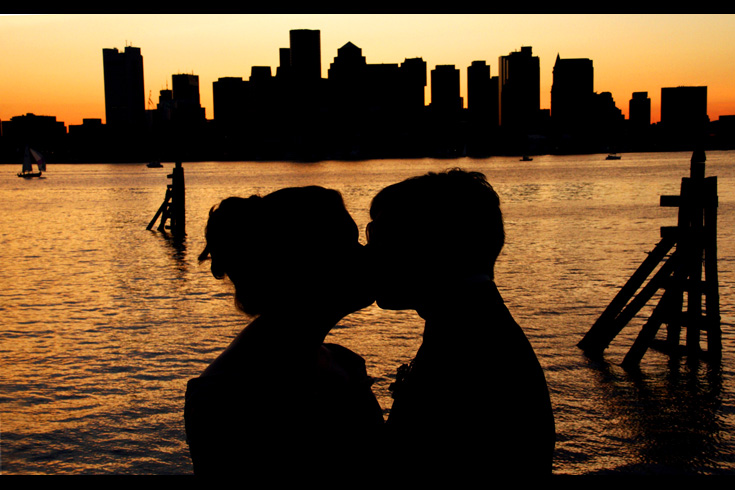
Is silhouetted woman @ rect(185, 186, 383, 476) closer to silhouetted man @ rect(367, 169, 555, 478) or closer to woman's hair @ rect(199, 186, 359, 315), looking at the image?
woman's hair @ rect(199, 186, 359, 315)

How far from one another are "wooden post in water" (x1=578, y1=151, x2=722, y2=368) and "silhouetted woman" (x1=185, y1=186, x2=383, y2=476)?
8.40 metres

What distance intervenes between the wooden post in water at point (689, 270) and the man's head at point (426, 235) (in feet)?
26.4

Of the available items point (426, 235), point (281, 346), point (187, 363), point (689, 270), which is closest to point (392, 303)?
point (426, 235)

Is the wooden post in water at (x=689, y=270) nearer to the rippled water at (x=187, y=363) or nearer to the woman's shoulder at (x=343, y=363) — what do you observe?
the rippled water at (x=187, y=363)

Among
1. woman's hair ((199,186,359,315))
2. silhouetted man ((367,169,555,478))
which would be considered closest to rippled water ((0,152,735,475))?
silhouetted man ((367,169,555,478))

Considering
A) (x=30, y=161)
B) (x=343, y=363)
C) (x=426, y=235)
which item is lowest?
(x=343, y=363)

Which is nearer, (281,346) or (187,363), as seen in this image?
(281,346)

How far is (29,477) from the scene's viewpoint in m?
2.62

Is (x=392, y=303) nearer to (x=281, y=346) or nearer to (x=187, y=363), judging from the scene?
(x=281, y=346)

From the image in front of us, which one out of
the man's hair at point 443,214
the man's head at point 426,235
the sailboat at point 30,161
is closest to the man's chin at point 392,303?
the man's head at point 426,235

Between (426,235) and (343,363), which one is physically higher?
(426,235)

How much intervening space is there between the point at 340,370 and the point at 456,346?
36 centimetres

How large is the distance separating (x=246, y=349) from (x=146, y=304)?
15945mm

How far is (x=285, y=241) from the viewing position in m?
1.75
